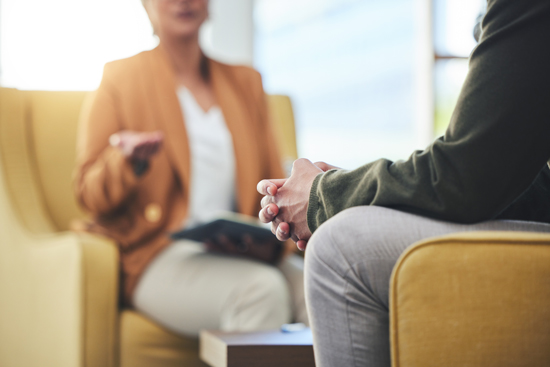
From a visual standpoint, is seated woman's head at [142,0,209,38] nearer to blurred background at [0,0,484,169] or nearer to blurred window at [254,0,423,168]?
blurred background at [0,0,484,169]

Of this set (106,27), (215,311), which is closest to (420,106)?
(106,27)

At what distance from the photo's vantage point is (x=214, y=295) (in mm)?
1221

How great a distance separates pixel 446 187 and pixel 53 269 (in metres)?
1.03

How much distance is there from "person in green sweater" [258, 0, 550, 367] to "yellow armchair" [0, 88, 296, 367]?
0.75 meters

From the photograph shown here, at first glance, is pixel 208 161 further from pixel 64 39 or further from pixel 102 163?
pixel 64 39

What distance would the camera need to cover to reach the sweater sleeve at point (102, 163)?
4.22 ft

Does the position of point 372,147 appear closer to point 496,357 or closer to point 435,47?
point 435,47

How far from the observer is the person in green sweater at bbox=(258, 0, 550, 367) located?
1.86 ft

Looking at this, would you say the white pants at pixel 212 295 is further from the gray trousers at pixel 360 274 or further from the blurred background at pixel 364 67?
the blurred background at pixel 364 67

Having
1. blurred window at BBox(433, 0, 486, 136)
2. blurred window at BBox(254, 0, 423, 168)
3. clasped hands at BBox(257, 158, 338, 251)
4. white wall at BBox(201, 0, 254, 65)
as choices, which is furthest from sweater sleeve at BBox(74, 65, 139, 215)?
blurred window at BBox(433, 0, 486, 136)

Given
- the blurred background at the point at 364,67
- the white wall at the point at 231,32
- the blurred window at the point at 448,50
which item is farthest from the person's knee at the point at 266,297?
the blurred window at the point at 448,50

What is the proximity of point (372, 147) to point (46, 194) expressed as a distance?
94.5 inches

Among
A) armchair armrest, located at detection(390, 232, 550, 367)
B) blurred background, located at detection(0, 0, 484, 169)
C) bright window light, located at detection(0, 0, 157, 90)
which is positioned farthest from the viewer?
blurred background, located at detection(0, 0, 484, 169)

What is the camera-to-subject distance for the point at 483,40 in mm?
588
